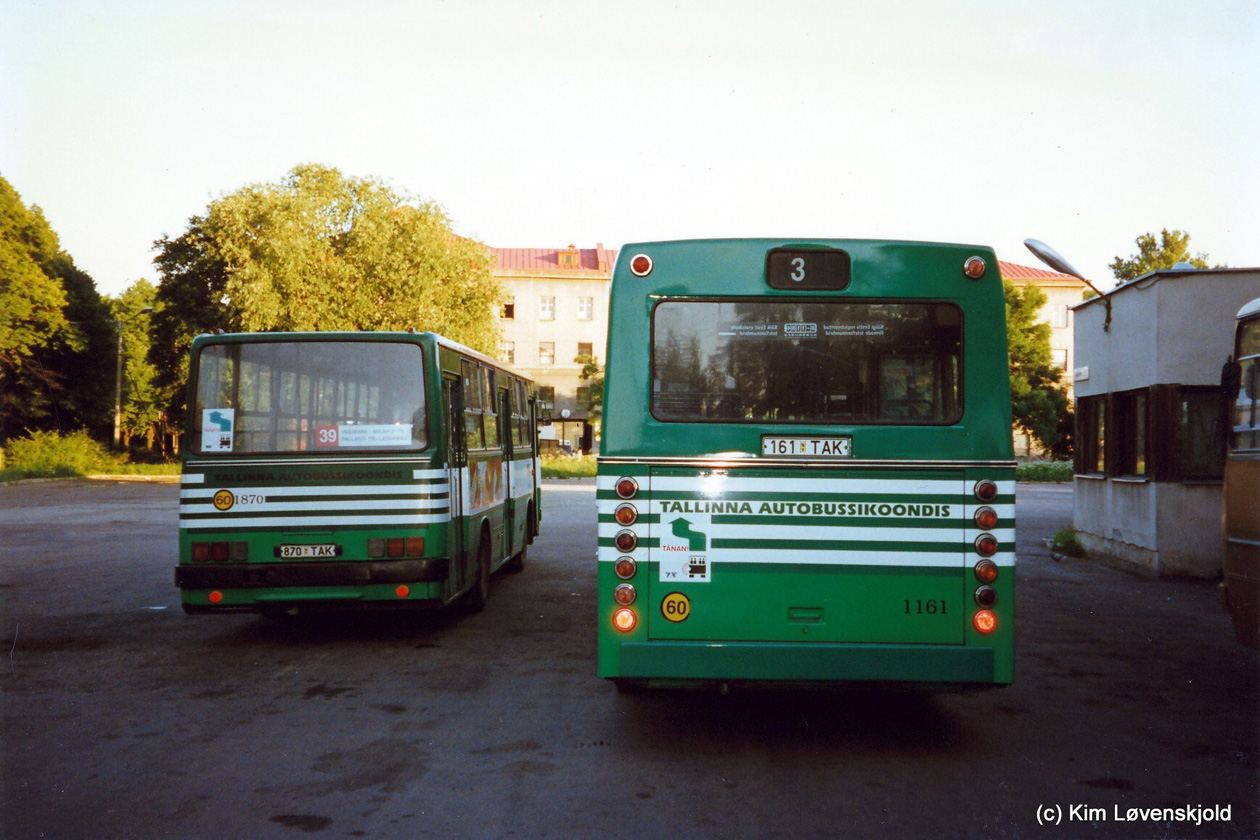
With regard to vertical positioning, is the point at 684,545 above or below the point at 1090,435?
below

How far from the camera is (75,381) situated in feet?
178

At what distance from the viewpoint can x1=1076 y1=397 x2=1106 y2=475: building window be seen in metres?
17.9

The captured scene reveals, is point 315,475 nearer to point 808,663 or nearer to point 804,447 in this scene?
point 804,447

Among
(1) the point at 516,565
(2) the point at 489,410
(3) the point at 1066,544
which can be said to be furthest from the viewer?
(3) the point at 1066,544

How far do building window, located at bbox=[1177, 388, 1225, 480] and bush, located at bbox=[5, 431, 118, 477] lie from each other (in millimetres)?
41772

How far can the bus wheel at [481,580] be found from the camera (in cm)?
1193

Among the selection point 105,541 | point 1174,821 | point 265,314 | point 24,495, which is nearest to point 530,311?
point 265,314

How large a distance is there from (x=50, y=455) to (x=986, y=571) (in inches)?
1875

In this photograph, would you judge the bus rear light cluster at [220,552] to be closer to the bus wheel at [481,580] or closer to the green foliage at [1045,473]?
the bus wheel at [481,580]

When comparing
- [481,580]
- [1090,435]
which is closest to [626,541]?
[481,580]

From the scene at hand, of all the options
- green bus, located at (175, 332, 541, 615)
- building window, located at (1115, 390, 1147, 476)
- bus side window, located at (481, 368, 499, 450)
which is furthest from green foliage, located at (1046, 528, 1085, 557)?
green bus, located at (175, 332, 541, 615)

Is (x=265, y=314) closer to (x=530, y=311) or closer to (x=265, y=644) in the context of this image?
(x=265, y=644)

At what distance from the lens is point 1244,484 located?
8117 millimetres

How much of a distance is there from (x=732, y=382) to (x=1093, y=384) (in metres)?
13.6
